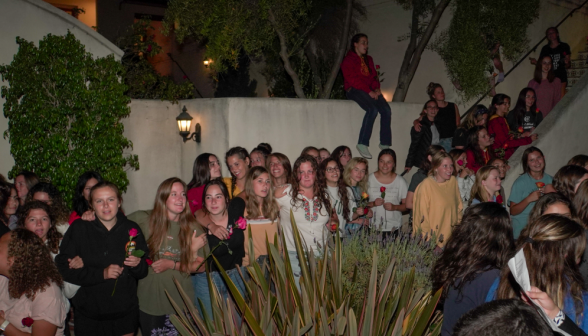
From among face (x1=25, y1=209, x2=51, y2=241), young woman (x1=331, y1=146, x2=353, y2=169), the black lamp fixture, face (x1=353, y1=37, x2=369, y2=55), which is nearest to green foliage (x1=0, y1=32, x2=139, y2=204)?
the black lamp fixture

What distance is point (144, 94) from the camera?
8938 mm

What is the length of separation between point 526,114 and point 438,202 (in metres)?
4.15

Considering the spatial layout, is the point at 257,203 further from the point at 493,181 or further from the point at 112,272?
the point at 493,181

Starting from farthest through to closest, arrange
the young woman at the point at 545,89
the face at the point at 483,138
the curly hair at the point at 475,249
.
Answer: the young woman at the point at 545,89, the face at the point at 483,138, the curly hair at the point at 475,249

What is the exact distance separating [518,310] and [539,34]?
10.6 m

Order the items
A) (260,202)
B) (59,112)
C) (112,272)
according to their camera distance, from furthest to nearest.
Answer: (59,112)
(260,202)
(112,272)

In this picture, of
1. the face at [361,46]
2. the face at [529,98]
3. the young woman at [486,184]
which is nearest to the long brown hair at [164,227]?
the young woman at [486,184]

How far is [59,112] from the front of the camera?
6.97m

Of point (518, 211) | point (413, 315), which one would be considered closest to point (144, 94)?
point (518, 211)

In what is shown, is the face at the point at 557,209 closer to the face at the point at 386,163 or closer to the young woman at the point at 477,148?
the face at the point at 386,163

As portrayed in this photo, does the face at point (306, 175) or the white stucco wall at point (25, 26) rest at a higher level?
the white stucco wall at point (25, 26)

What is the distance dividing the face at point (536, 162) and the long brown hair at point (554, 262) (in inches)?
147

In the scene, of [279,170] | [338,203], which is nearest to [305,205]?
[338,203]

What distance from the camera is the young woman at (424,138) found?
28.4ft
